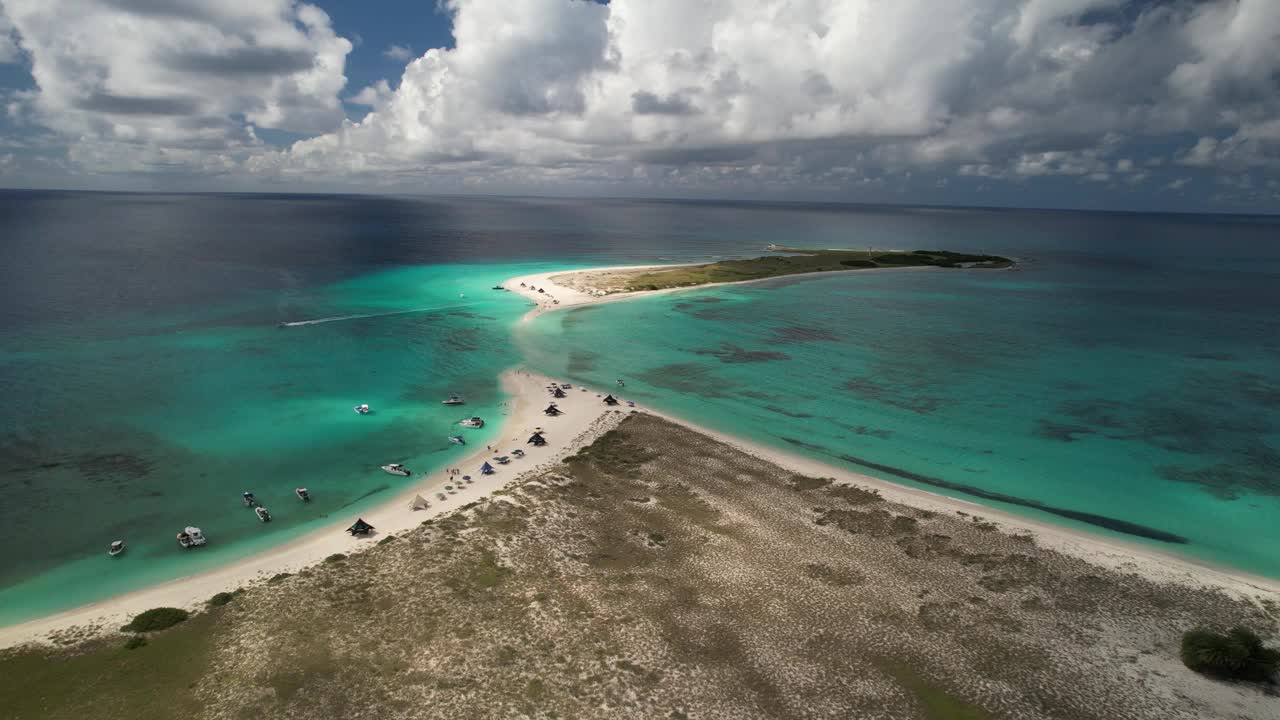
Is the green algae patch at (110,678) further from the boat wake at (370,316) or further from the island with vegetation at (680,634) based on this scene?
the boat wake at (370,316)

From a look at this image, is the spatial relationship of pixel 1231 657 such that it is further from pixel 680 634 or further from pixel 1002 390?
pixel 1002 390

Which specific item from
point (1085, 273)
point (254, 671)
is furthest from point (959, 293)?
point (254, 671)

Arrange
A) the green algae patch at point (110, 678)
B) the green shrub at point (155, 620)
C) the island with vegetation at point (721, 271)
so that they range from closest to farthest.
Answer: the green algae patch at point (110, 678) < the green shrub at point (155, 620) < the island with vegetation at point (721, 271)

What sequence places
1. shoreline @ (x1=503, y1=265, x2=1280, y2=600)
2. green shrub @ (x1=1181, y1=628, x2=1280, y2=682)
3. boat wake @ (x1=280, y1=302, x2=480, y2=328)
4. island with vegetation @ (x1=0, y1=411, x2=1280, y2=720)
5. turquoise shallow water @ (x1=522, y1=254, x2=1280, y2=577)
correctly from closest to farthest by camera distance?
island with vegetation @ (x1=0, y1=411, x2=1280, y2=720) → green shrub @ (x1=1181, y1=628, x2=1280, y2=682) → shoreline @ (x1=503, y1=265, x2=1280, y2=600) → turquoise shallow water @ (x1=522, y1=254, x2=1280, y2=577) → boat wake @ (x1=280, y1=302, x2=480, y2=328)

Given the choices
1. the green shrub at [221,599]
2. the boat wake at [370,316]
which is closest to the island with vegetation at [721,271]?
the boat wake at [370,316]

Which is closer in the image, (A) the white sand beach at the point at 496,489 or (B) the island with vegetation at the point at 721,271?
(A) the white sand beach at the point at 496,489

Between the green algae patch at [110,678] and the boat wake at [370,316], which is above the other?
the boat wake at [370,316]

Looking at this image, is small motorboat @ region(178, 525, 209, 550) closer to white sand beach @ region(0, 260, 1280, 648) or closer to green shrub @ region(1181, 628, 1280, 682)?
white sand beach @ region(0, 260, 1280, 648)

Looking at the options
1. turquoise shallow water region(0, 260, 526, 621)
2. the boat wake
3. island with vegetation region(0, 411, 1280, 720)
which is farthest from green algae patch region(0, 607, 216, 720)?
the boat wake
